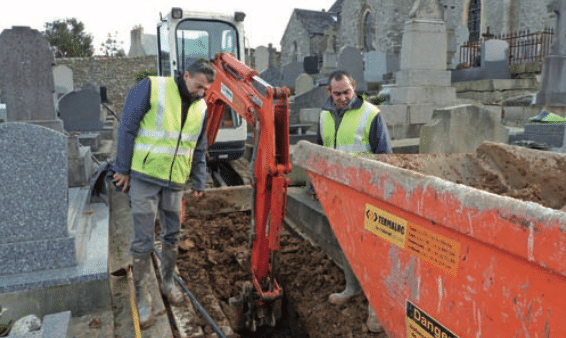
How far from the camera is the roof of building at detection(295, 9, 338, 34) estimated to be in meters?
33.1

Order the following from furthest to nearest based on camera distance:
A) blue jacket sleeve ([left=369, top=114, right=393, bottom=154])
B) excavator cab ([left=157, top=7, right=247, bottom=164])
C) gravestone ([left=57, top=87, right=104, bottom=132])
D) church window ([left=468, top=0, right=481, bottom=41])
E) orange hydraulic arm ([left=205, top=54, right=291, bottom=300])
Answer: church window ([left=468, top=0, right=481, bottom=41]) < gravestone ([left=57, top=87, right=104, bottom=132]) < excavator cab ([left=157, top=7, right=247, bottom=164]) < blue jacket sleeve ([left=369, top=114, right=393, bottom=154]) < orange hydraulic arm ([left=205, top=54, right=291, bottom=300])

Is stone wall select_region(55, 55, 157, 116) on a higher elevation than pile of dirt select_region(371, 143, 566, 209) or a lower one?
higher

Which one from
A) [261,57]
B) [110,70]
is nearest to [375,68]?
[261,57]

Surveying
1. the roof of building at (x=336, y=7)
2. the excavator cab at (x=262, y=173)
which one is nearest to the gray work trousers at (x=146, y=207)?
the excavator cab at (x=262, y=173)

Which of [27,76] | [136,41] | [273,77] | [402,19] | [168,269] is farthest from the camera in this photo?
[136,41]

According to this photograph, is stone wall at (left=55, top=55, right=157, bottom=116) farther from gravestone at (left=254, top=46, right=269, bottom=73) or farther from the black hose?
the black hose

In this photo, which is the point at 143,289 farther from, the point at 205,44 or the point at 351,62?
the point at 351,62

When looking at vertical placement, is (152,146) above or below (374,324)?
above

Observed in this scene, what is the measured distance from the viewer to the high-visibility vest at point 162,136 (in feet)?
9.71

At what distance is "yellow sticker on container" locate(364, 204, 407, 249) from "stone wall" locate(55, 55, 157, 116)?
28.0 meters

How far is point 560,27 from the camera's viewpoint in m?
8.00

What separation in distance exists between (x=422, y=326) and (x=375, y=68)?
15.5 m

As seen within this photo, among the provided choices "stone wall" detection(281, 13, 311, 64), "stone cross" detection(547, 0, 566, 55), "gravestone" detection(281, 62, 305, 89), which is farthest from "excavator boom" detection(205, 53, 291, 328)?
"stone wall" detection(281, 13, 311, 64)

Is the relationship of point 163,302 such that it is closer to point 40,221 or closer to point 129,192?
point 129,192
